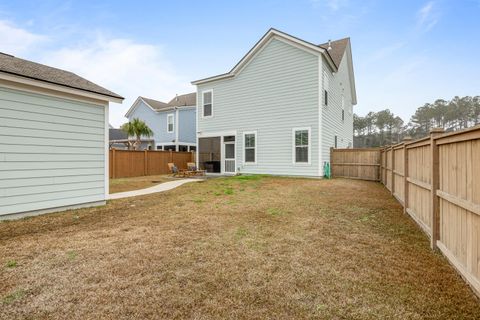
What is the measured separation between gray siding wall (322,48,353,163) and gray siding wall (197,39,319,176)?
0.95 m

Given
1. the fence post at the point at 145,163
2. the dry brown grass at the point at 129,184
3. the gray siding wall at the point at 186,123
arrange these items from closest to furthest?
the dry brown grass at the point at 129,184
the fence post at the point at 145,163
the gray siding wall at the point at 186,123

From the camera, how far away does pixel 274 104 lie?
45.6ft

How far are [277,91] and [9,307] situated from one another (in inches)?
526

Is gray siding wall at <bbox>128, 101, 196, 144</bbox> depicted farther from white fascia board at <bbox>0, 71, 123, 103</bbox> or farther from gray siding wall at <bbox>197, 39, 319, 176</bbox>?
white fascia board at <bbox>0, 71, 123, 103</bbox>

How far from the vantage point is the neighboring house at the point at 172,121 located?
24219mm

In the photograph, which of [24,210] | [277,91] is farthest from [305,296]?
[277,91]

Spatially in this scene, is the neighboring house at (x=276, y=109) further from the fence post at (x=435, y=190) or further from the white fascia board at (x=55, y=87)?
the fence post at (x=435, y=190)

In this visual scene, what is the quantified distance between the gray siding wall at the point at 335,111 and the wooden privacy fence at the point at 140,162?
1125cm

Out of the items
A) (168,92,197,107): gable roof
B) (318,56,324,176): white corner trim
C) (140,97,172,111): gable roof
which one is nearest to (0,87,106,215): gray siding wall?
(318,56,324,176): white corner trim

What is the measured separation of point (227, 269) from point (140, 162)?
50.8 ft

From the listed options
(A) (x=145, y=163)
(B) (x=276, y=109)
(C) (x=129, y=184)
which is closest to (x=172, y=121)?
(A) (x=145, y=163)

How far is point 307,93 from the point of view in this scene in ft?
Answer: 42.3

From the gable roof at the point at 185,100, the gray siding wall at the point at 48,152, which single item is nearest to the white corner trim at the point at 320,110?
the gray siding wall at the point at 48,152

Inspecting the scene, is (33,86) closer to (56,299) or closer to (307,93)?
(56,299)
